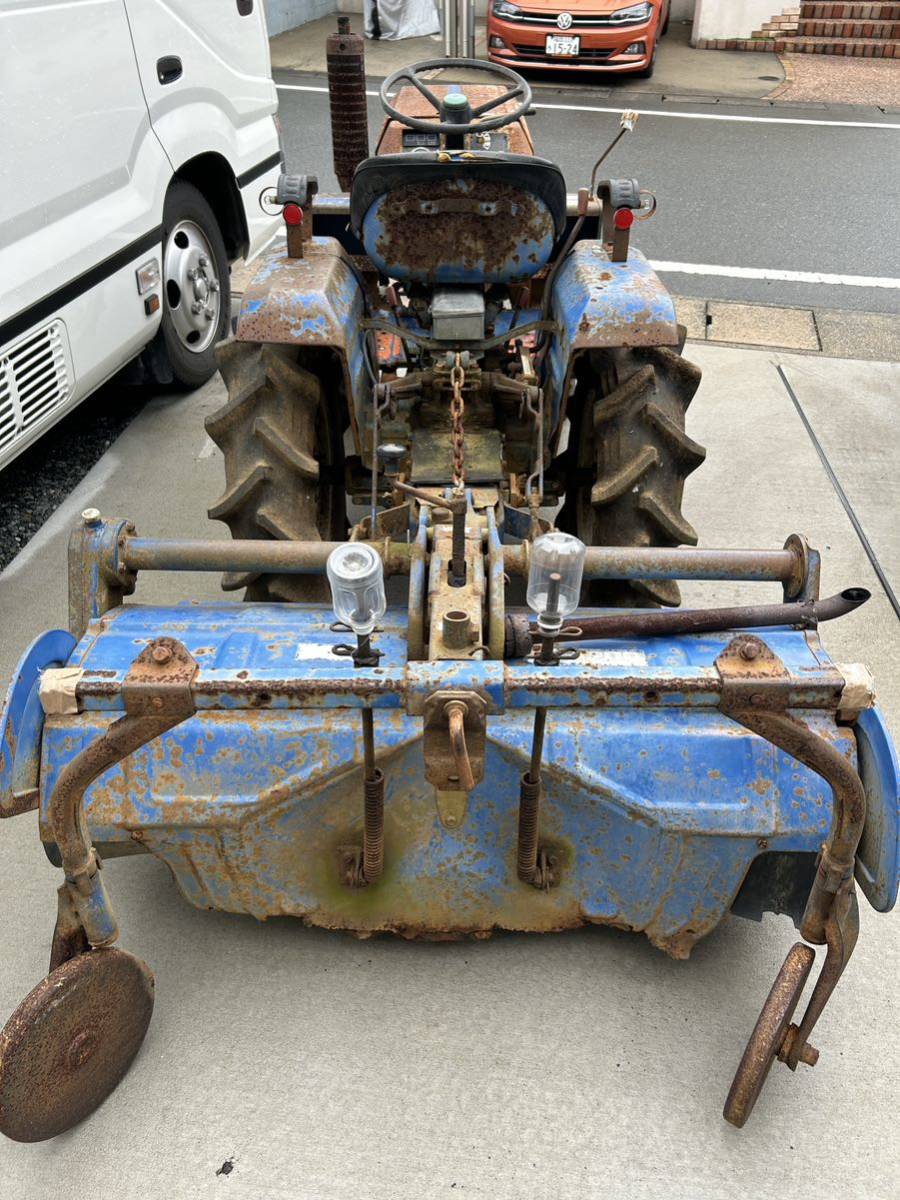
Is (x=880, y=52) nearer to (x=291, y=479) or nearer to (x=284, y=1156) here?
(x=291, y=479)

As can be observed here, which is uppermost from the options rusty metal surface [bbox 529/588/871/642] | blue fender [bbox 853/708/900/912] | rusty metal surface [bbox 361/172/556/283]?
rusty metal surface [bbox 361/172/556/283]

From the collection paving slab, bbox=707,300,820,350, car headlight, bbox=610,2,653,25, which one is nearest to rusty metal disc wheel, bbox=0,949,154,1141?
paving slab, bbox=707,300,820,350

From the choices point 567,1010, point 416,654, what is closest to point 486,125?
point 416,654

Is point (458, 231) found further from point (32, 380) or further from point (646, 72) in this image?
point (646, 72)

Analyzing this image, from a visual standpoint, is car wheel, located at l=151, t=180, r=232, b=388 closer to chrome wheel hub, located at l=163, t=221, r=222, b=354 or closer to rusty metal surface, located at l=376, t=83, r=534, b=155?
chrome wheel hub, located at l=163, t=221, r=222, b=354

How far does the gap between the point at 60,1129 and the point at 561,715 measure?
44.5 inches

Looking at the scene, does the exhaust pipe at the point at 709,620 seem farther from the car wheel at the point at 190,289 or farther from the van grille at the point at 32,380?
the car wheel at the point at 190,289

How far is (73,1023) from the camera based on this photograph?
172 cm

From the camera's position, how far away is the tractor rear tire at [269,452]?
8.05 ft

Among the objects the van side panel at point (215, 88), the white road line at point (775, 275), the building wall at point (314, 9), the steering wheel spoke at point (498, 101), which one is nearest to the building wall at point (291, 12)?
the building wall at point (314, 9)

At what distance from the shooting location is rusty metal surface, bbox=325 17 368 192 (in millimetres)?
4320

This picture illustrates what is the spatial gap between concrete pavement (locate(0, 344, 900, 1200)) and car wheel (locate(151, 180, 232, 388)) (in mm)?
2309

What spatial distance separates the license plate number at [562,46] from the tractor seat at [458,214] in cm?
771

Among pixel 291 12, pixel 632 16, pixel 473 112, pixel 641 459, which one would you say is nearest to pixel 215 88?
pixel 473 112
